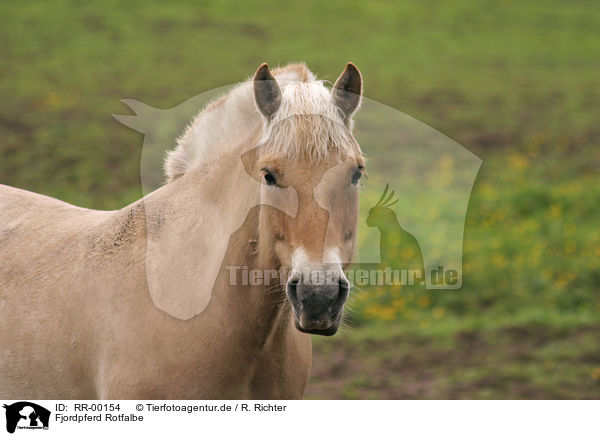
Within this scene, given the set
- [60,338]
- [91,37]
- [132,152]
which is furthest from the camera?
[91,37]

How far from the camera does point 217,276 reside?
308 cm

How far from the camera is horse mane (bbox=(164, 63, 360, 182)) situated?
281 cm

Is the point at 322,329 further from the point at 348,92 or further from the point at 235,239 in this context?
the point at 348,92

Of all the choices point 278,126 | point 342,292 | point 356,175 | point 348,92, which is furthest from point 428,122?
point 342,292

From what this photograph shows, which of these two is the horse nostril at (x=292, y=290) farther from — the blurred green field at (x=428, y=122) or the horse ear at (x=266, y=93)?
the blurred green field at (x=428, y=122)

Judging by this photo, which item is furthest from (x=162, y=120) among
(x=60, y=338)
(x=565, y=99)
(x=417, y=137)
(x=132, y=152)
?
(x=565, y=99)

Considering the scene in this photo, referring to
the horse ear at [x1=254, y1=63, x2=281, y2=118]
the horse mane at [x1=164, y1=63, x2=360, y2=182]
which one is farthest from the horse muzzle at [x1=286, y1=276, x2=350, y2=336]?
the horse ear at [x1=254, y1=63, x2=281, y2=118]

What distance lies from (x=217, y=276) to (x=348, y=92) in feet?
3.23

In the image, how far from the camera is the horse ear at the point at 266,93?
291 centimetres

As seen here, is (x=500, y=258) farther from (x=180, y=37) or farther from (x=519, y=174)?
(x=180, y=37)

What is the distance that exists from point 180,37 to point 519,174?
8323 millimetres

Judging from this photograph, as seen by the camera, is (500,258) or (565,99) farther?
(565,99)

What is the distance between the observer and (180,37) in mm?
15547
